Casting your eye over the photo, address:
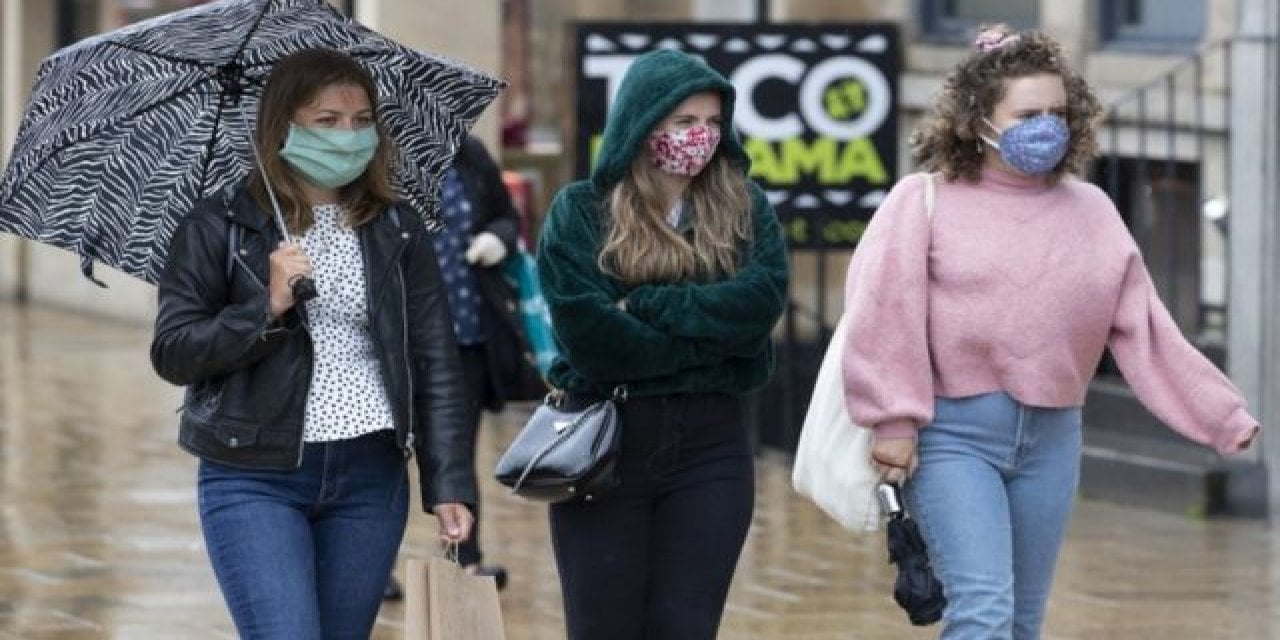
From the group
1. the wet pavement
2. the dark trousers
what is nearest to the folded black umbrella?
the wet pavement

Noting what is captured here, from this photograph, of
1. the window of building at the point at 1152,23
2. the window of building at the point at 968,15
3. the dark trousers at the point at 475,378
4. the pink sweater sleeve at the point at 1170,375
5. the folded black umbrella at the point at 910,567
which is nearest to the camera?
the folded black umbrella at the point at 910,567

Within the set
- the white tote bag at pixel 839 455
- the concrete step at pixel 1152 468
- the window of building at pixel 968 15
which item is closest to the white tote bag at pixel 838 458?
the white tote bag at pixel 839 455

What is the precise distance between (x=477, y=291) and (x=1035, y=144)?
12.8ft

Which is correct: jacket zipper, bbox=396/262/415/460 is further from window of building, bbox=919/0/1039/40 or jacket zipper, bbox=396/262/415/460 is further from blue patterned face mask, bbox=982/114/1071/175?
window of building, bbox=919/0/1039/40

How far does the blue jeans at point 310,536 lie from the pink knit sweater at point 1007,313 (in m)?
1.04

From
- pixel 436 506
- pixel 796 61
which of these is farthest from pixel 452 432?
pixel 796 61

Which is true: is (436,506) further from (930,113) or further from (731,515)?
(930,113)

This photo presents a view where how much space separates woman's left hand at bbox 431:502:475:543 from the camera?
582cm

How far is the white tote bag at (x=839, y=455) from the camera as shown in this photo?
618cm

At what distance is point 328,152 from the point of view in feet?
18.9

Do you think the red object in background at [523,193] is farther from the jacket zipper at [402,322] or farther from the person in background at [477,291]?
the jacket zipper at [402,322]

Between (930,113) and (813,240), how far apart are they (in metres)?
6.80

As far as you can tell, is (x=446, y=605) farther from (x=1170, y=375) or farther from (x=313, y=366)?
(x=1170, y=375)

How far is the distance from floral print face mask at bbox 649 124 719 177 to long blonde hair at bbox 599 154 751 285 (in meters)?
0.05
